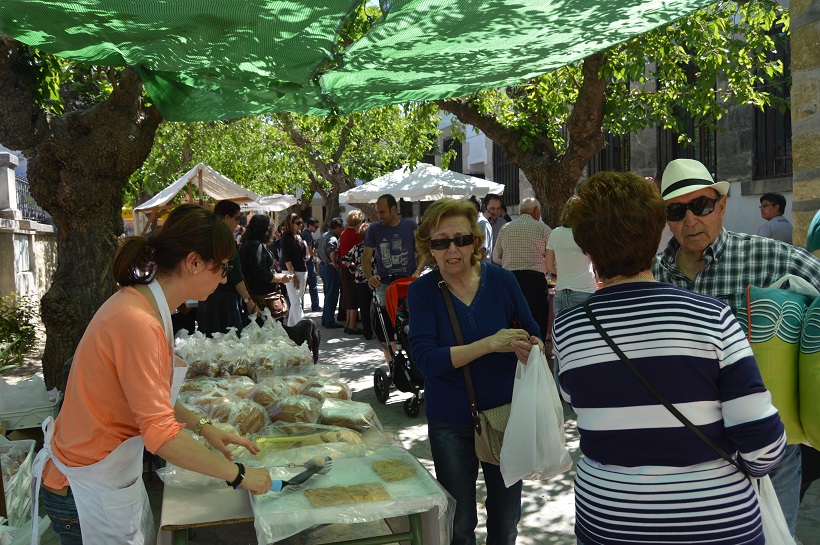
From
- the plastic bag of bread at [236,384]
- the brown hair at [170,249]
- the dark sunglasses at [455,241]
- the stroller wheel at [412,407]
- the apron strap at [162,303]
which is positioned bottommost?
the stroller wheel at [412,407]

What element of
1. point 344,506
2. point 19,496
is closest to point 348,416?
point 344,506

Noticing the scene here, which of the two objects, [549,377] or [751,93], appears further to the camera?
[751,93]

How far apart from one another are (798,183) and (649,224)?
2.92 m

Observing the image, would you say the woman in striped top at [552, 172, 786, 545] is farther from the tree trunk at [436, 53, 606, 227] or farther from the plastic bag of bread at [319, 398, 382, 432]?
the tree trunk at [436, 53, 606, 227]

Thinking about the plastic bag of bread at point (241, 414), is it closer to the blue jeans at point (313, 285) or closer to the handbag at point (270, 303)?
the handbag at point (270, 303)

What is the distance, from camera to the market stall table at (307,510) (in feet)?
8.27

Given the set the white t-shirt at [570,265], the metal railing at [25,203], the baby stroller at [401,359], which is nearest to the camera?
the baby stroller at [401,359]

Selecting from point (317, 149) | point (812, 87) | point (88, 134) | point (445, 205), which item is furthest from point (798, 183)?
point (317, 149)

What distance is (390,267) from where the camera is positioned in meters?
8.45

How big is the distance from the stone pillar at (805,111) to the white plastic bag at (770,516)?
2.74 metres

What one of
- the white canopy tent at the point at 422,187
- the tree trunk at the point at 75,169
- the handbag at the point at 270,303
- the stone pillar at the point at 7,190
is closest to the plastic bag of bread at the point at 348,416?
the tree trunk at the point at 75,169

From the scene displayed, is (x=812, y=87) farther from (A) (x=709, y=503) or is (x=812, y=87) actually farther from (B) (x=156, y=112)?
(B) (x=156, y=112)

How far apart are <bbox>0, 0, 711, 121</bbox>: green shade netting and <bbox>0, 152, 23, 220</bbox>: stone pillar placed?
693 centimetres

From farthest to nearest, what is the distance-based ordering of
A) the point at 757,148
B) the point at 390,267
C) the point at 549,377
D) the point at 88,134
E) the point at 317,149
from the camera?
1. the point at 317,149
2. the point at 757,148
3. the point at 390,267
4. the point at 88,134
5. the point at 549,377
